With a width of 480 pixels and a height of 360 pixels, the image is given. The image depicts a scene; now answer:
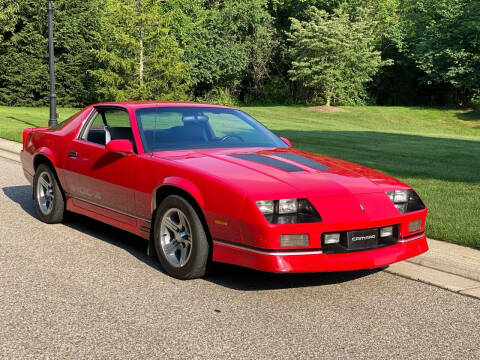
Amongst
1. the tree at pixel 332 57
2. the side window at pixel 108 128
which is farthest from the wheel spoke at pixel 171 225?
the tree at pixel 332 57

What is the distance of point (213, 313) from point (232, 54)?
51506 millimetres

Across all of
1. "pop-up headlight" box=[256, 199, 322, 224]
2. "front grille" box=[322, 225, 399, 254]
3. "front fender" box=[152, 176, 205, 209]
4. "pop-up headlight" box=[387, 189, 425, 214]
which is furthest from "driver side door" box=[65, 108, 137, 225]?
"pop-up headlight" box=[387, 189, 425, 214]

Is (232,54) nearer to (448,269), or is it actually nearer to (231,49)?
(231,49)

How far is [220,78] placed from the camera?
56188 mm

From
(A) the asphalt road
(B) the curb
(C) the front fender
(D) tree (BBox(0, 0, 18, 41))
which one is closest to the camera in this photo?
(A) the asphalt road

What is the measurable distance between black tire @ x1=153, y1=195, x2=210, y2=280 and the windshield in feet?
2.43

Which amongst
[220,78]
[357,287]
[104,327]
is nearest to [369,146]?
[357,287]

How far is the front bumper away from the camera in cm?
439

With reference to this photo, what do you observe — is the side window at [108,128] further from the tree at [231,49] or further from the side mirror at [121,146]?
the tree at [231,49]

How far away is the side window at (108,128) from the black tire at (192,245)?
1.43 meters

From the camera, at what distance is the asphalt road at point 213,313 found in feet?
12.1

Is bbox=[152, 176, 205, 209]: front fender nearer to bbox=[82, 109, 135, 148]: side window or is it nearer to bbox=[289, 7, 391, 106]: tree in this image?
bbox=[82, 109, 135, 148]: side window

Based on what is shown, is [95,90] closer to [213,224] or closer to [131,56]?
[131,56]

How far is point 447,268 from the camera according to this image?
5434mm
